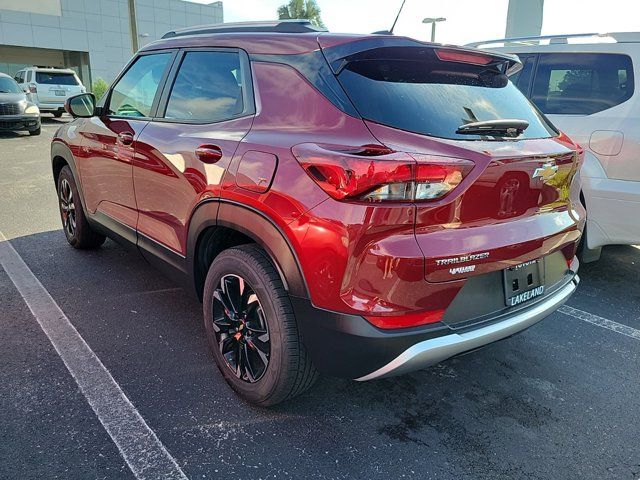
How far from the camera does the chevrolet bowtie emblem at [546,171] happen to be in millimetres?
2244

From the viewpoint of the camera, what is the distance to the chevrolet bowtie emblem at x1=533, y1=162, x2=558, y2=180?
7.36 feet

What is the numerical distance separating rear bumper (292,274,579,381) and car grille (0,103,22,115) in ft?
47.6

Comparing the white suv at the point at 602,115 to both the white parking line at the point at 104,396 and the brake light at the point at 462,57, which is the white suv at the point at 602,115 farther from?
the white parking line at the point at 104,396

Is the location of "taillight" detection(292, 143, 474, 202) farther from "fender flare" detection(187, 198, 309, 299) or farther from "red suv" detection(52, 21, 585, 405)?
"fender flare" detection(187, 198, 309, 299)

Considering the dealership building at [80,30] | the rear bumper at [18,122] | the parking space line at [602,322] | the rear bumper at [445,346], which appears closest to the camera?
the rear bumper at [445,346]

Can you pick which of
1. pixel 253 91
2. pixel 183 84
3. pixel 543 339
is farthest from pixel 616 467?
pixel 183 84

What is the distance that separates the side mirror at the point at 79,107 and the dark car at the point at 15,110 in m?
11.5

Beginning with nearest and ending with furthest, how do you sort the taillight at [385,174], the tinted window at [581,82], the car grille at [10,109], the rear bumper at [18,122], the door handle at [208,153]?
the taillight at [385,174] → the door handle at [208,153] → the tinted window at [581,82] → the car grille at [10,109] → the rear bumper at [18,122]

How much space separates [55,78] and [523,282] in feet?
67.0

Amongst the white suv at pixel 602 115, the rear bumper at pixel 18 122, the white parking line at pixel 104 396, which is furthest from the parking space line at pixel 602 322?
the rear bumper at pixel 18 122

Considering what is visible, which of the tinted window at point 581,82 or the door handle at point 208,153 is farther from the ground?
the tinted window at point 581,82

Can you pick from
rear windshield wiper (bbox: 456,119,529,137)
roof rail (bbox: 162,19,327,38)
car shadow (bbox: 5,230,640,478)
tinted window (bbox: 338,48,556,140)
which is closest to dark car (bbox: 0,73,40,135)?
car shadow (bbox: 5,230,640,478)

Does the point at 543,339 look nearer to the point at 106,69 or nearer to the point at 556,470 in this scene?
the point at 556,470

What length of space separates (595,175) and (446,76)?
2.15m
